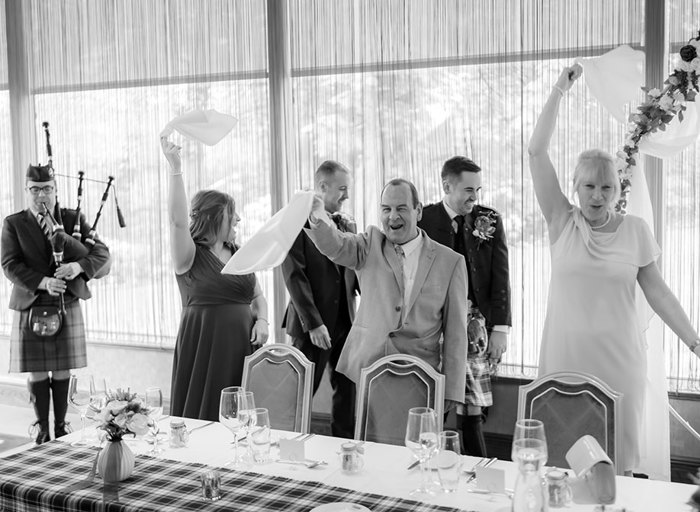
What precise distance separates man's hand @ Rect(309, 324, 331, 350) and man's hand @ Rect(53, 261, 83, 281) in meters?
1.75

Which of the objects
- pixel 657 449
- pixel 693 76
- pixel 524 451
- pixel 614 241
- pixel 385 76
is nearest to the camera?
pixel 524 451

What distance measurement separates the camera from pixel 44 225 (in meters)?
4.73

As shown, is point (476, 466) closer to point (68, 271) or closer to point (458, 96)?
Answer: point (458, 96)

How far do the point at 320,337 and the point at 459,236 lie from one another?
0.91 metres

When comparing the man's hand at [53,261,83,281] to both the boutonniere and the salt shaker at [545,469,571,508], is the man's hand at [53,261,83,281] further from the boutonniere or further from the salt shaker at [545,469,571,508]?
the salt shaker at [545,469,571,508]

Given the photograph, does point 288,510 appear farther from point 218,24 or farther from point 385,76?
point 218,24

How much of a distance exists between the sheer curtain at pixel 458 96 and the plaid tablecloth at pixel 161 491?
261cm

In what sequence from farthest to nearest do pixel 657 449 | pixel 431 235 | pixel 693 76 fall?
1. pixel 431 235
2. pixel 657 449
3. pixel 693 76

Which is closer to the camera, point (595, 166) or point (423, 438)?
point (423, 438)

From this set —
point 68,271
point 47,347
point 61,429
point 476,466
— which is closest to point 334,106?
point 68,271

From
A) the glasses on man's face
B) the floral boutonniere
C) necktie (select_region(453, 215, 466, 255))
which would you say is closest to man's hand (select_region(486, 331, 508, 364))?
necktie (select_region(453, 215, 466, 255))

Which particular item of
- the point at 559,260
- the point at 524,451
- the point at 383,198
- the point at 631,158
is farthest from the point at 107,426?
the point at 631,158

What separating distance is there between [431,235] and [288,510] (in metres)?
2.15

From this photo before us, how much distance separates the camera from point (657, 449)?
11.8ft
